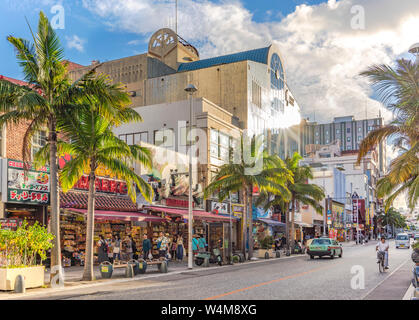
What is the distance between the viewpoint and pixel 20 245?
15781mm

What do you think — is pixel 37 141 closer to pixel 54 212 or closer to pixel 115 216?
pixel 115 216

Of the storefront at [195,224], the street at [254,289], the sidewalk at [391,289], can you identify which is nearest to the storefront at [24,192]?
the street at [254,289]

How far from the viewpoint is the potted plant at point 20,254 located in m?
15.1

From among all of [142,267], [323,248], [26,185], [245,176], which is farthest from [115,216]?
[323,248]

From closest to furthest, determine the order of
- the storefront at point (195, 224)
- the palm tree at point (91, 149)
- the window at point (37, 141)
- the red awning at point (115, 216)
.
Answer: the palm tree at point (91, 149)
the red awning at point (115, 216)
the window at point (37, 141)
the storefront at point (195, 224)

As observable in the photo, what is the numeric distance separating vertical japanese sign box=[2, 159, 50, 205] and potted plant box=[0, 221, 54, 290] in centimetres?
516

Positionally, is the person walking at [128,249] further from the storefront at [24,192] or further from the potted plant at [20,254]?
the potted plant at [20,254]

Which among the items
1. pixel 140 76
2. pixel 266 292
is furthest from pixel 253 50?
pixel 266 292

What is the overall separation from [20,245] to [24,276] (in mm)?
1085

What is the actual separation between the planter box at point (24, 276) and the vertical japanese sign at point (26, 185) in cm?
591

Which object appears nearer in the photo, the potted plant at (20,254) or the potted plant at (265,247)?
the potted plant at (20,254)

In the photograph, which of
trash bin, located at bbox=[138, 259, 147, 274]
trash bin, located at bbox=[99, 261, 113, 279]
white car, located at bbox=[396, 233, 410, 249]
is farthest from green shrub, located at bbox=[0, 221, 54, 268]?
white car, located at bbox=[396, 233, 410, 249]
